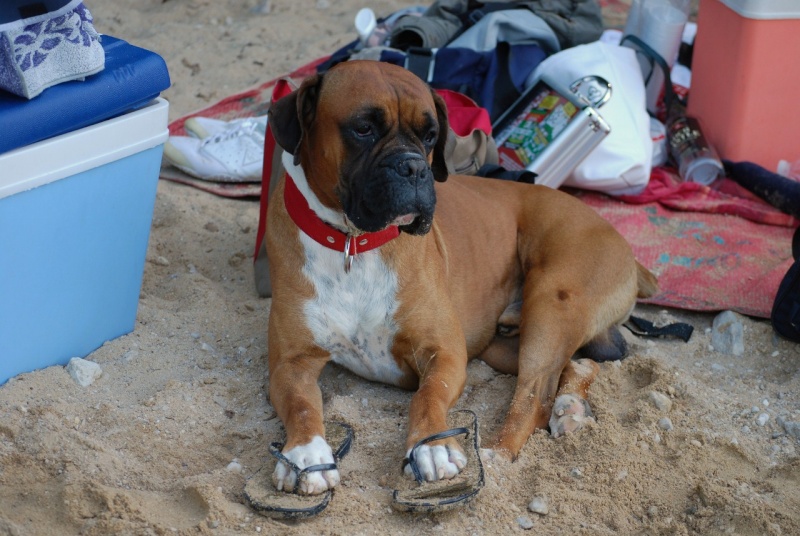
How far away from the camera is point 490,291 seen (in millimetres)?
3943

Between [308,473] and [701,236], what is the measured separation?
2.96 m

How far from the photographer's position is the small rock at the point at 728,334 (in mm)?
4055

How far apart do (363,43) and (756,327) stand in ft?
9.68

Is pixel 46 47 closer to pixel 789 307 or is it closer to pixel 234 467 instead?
pixel 234 467

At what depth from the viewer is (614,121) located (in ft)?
17.0

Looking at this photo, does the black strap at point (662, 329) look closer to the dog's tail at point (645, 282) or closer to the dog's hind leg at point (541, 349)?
the dog's tail at point (645, 282)

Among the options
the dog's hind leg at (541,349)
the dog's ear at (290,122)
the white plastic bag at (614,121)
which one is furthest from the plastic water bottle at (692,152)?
the dog's ear at (290,122)

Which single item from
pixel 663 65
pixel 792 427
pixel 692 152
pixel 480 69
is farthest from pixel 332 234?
pixel 663 65

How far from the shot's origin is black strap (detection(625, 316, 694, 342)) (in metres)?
4.08

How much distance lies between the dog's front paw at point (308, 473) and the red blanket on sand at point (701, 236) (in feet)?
6.88

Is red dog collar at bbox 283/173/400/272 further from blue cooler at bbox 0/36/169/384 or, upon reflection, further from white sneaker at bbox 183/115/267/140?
white sneaker at bbox 183/115/267/140

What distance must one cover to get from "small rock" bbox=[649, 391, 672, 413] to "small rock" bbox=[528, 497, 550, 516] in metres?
0.76

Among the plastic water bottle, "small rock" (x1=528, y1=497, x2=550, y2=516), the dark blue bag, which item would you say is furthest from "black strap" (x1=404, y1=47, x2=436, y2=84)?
"small rock" (x1=528, y1=497, x2=550, y2=516)

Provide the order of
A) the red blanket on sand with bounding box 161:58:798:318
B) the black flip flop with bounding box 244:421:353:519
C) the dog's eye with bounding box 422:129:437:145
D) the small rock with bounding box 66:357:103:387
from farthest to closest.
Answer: the red blanket on sand with bounding box 161:58:798:318 → the small rock with bounding box 66:357:103:387 → the dog's eye with bounding box 422:129:437:145 → the black flip flop with bounding box 244:421:353:519
